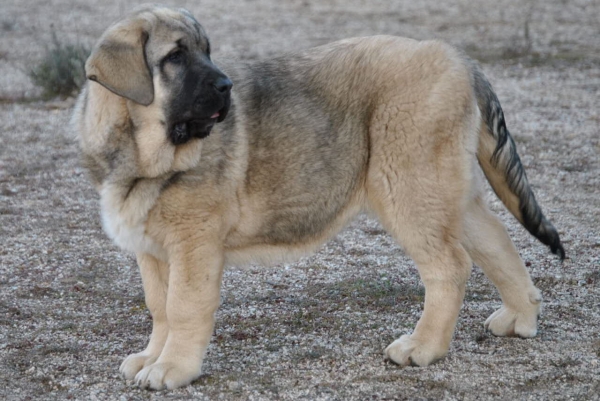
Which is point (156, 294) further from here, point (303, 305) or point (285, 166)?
point (303, 305)

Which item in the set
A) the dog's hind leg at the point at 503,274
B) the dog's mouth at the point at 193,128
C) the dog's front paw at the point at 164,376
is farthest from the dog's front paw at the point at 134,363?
the dog's hind leg at the point at 503,274

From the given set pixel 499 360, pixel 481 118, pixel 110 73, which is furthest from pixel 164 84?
pixel 499 360

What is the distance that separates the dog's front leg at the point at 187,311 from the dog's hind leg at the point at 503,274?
157 cm

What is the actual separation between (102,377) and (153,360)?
0.89 feet

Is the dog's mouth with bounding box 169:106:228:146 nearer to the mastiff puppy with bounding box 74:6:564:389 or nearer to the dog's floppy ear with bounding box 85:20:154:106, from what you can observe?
the mastiff puppy with bounding box 74:6:564:389

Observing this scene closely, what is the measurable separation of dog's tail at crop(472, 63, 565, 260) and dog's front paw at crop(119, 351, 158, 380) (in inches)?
84.6

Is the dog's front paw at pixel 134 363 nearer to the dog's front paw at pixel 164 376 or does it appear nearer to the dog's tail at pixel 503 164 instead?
the dog's front paw at pixel 164 376

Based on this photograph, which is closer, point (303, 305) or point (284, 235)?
point (284, 235)

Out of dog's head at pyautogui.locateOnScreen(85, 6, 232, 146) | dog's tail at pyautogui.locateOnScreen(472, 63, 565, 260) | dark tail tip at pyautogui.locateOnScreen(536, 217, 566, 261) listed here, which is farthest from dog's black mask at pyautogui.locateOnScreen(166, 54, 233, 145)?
dark tail tip at pyautogui.locateOnScreen(536, 217, 566, 261)

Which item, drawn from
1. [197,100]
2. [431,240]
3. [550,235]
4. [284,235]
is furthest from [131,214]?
[550,235]

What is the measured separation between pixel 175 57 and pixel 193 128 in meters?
0.35

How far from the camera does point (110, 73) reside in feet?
13.3

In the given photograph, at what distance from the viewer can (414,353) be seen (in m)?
4.52

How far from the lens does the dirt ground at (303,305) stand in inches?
170
